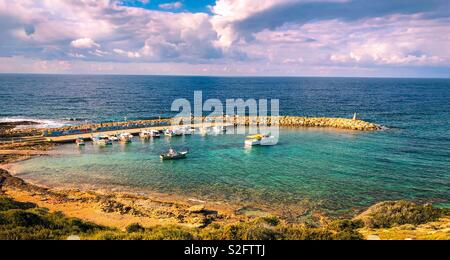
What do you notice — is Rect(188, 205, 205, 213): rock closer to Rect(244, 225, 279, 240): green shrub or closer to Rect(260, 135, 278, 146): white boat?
Rect(244, 225, 279, 240): green shrub

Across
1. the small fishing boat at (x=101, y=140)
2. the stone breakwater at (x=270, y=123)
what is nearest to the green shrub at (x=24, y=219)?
the small fishing boat at (x=101, y=140)

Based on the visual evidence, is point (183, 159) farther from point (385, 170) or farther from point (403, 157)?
point (403, 157)

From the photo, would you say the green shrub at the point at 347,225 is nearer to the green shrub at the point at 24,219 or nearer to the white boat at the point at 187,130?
the green shrub at the point at 24,219

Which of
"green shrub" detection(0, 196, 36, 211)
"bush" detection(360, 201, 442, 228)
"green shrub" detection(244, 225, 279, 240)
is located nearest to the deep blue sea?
"bush" detection(360, 201, 442, 228)

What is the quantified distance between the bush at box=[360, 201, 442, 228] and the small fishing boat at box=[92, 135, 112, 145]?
42.4 m

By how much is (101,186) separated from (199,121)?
1721 inches

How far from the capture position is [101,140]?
2088 inches

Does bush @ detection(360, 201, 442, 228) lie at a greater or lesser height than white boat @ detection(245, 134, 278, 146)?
lesser

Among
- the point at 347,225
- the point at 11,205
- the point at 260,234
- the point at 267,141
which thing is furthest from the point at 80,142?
the point at 347,225

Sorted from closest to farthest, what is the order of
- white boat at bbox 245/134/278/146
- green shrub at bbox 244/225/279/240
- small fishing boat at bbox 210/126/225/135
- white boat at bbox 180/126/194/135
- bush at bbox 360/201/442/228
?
1. green shrub at bbox 244/225/279/240
2. bush at bbox 360/201/442/228
3. white boat at bbox 245/134/278/146
4. white boat at bbox 180/126/194/135
5. small fishing boat at bbox 210/126/225/135

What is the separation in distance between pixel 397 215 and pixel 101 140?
4493 cm

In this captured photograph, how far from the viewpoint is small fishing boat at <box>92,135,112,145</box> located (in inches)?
2085

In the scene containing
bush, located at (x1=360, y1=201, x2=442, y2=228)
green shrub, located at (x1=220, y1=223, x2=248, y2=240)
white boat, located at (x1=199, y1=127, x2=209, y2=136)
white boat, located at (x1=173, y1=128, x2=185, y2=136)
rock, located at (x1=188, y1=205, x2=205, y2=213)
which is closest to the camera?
green shrub, located at (x1=220, y1=223, x2=248, y2=240)
